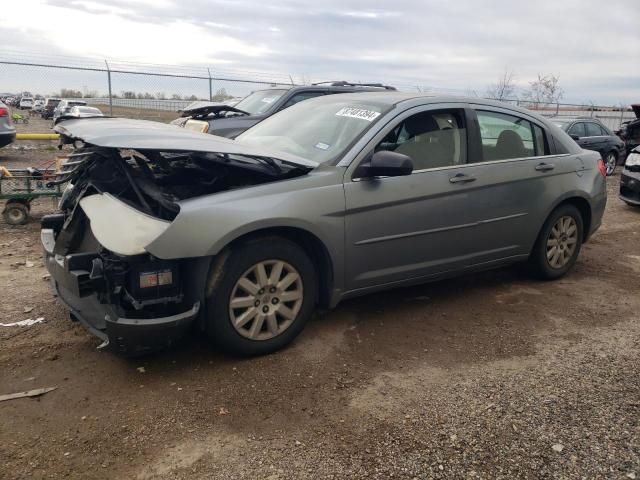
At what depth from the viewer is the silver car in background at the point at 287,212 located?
124 inches

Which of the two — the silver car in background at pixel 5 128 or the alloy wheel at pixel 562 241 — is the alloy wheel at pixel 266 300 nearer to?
the alloy wheel at pixel 562 241

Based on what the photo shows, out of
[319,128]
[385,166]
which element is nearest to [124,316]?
[385,166]

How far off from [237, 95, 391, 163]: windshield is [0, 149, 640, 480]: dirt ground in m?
1.32

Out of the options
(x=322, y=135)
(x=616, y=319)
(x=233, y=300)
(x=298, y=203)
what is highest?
(x=322, y=135)

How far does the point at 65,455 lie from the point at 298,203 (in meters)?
1.88

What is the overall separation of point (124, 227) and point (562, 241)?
402 cm

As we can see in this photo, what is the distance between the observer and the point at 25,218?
6.73m

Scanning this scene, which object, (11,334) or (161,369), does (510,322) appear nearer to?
(161,369)

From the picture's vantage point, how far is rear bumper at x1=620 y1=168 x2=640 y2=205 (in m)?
9.09

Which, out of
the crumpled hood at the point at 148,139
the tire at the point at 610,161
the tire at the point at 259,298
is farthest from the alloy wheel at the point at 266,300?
the tire at the point at 610,161

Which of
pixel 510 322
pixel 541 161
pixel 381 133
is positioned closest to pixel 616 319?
pixel 510 322

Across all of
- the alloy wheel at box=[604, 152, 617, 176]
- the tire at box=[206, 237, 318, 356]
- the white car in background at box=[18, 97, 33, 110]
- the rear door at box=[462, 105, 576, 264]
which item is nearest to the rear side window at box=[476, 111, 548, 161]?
the rear door at box=[462, 105, 576, 264]

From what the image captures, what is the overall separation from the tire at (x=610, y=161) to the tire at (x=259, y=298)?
13218mm

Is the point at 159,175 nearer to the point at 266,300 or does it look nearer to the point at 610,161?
the point at 266,300
